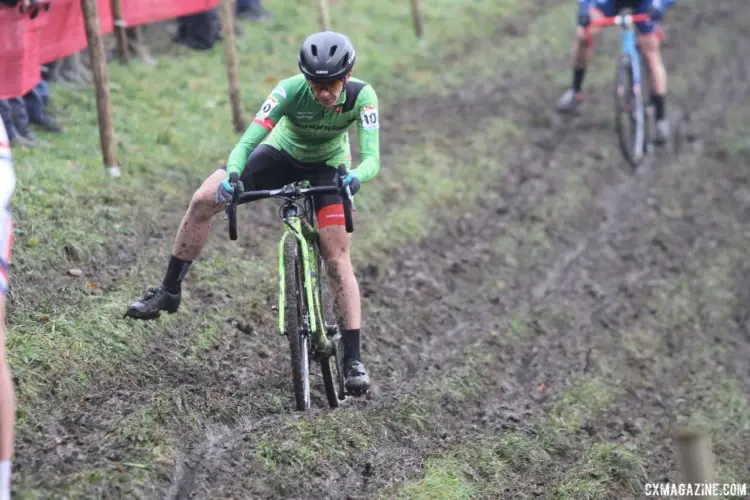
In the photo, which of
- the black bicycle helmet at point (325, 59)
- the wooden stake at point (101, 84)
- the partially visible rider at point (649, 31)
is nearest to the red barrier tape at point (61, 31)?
the wooden stake at point (101, 84)

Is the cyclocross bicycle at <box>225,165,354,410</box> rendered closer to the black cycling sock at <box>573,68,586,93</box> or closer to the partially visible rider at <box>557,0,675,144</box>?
the partially visible rider at <box>557,0,675,144</box>

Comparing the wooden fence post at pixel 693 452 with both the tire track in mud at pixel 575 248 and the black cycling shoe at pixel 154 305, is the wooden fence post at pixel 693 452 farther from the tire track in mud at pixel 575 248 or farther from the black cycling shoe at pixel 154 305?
the black cycling shoe at pixel 154 305

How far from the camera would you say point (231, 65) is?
36.3 feet

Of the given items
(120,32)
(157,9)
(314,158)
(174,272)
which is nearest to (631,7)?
(157,9)

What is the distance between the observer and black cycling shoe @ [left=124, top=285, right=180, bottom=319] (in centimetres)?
680

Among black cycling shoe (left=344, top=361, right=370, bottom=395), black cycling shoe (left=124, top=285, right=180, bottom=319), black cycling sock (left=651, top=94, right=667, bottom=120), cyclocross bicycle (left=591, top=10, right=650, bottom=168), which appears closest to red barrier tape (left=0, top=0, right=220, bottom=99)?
black cycling shoe (left=124, top=285, right=180, bottom=319)

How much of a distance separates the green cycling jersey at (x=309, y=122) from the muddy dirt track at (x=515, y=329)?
5.64 ft

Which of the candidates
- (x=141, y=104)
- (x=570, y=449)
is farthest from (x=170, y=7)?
(x=570, y=449)

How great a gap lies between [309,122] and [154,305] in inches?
69.1

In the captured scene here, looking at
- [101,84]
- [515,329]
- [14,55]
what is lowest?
[515,329]

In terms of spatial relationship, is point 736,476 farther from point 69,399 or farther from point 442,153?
point 442,153

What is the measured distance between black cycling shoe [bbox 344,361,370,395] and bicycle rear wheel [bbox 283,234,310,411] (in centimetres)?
29

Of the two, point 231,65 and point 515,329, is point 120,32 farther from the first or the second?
point 515,329

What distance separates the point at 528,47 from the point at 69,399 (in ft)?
41.4
